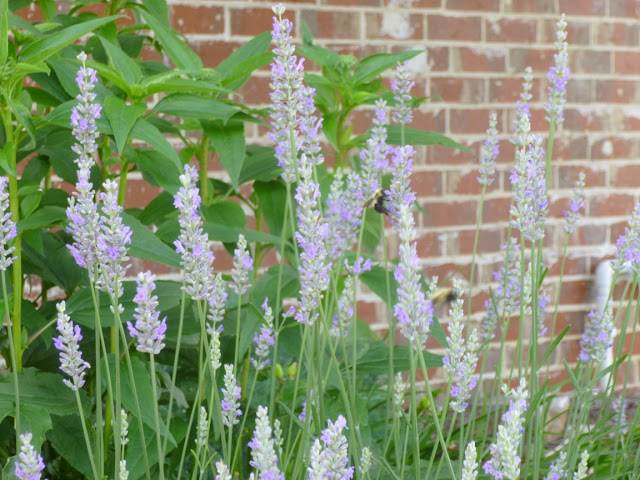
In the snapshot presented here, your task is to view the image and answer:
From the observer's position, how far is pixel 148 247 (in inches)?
37.6

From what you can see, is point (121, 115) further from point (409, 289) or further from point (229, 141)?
point (409, 289)

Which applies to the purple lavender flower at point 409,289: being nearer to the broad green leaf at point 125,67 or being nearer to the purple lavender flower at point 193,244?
the purple lavender flower at point 193,244

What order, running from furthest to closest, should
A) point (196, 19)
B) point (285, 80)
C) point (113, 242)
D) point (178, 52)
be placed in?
point (196, 19), point (178, 52), point (285, 80), point (113, 242)

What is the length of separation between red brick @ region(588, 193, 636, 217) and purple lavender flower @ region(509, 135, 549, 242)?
5.77 feet

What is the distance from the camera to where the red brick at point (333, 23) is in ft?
7.46

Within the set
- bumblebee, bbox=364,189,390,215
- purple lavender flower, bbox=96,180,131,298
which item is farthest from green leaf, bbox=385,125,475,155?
purple lavender flower, bbox=96,180,131,298

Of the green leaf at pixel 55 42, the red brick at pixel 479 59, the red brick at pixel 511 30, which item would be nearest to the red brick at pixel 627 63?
the red brick at pixel 511 30

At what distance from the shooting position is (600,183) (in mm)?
2699

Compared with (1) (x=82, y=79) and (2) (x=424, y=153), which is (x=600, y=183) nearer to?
(2) (x=424, y=153)

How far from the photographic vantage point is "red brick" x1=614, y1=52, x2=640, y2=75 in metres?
2.72

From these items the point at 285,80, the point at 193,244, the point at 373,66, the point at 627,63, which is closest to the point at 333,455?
the point at 193,244

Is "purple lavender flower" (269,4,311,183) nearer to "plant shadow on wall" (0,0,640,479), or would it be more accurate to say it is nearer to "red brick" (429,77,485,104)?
"plant shadow on wall" (0,0,640,479)

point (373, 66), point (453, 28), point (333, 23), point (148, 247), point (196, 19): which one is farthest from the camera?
point (453, 28)

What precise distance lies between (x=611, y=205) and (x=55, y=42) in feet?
Result: 6.72
